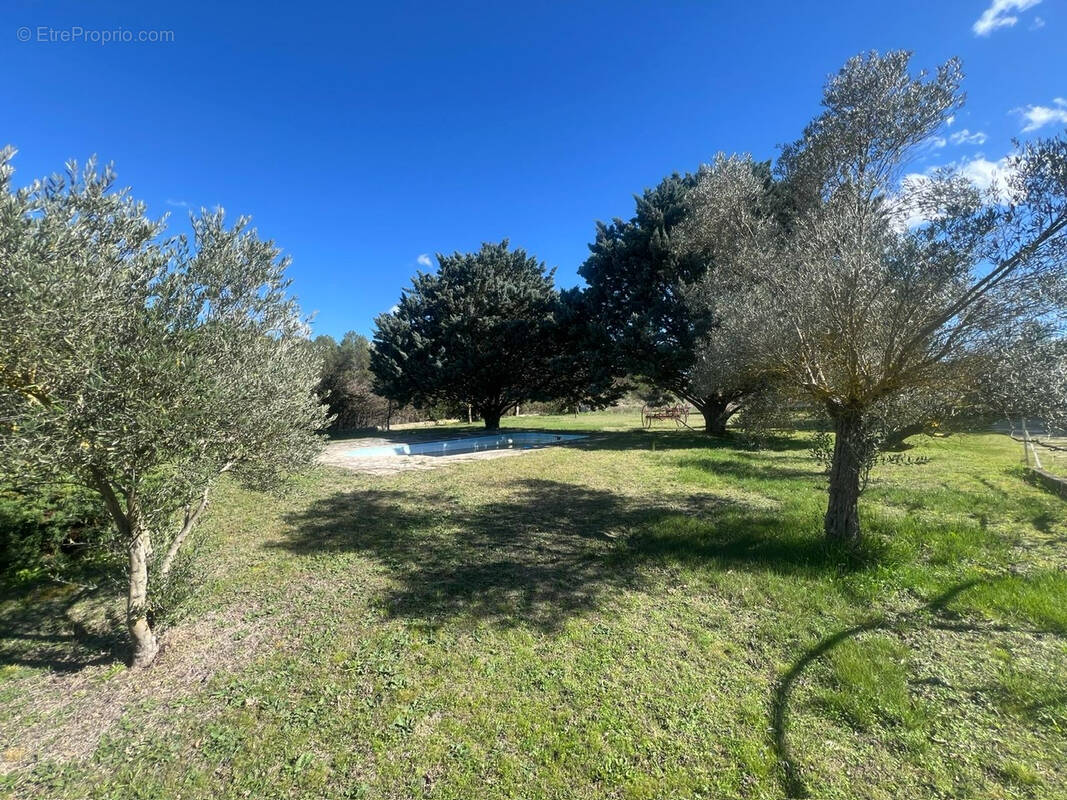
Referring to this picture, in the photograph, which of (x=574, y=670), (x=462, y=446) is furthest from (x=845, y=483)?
(x=462, y=446)

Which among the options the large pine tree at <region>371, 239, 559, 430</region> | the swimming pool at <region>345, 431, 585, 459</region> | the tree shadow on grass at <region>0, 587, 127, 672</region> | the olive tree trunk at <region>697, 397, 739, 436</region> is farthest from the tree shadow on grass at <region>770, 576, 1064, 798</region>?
the large pine tree at <region>371, 239, 559, 430</region>

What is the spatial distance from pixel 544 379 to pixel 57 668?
19.7 metres

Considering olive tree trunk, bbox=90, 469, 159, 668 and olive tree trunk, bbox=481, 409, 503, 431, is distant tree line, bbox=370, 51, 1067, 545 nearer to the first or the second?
A: olive tree trunk, bbox=90, 469, 159, 668

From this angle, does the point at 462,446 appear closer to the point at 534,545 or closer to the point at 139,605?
the point at 534,545

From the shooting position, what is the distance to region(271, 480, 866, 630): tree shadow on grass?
14.8 ft

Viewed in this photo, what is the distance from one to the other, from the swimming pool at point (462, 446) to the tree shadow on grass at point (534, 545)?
7.14m

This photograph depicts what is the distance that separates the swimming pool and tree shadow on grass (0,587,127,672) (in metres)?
9.87

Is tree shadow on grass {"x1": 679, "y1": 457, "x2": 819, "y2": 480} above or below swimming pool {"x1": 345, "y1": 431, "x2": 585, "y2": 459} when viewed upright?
below

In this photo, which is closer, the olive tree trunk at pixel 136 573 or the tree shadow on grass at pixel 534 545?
the olive tree trunk at pixel 136 573

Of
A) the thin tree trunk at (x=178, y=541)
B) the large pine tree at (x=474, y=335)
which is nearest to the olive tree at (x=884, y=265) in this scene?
the thin tree trunk at (x=178, y=541)

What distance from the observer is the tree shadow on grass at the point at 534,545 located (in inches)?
177

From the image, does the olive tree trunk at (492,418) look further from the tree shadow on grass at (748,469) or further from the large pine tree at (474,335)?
the tree shadow on grass at (748,469)

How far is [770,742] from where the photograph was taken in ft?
8.52

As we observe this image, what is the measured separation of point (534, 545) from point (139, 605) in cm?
409
